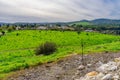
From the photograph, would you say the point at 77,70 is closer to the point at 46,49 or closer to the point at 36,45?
the point at 46,49

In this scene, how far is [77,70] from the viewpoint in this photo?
98.2 ft

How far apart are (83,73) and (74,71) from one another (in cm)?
172

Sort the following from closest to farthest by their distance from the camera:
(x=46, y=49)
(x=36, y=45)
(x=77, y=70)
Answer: (x=77, y=70)
(x=46, y=49)
(x=36, y=45)

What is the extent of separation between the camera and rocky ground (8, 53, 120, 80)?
25234 mm

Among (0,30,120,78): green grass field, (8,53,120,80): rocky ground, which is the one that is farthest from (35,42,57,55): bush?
(8,53,120,80): rocky ground

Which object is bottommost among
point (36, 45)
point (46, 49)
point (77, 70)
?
point (77, 70)

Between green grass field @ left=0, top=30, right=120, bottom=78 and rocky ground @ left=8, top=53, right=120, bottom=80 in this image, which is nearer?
rocky ground @ left=8, top=53, right=120, bottom=80

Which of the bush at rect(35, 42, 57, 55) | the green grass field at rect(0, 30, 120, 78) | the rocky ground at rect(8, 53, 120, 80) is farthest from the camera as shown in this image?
the bush at rect(35, 42, 57, 55)

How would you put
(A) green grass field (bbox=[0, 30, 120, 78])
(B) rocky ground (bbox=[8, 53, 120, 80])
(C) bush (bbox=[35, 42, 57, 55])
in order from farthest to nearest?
1. (C) bush (bbox=[35, 42, 57, 55])
2. (A) green grass field (bbox=[0, 30, 120, 78])
3. (B) rocky ground (bbox=[8, 53, 120, 80])

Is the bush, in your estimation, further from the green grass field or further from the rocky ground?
the rocky ground

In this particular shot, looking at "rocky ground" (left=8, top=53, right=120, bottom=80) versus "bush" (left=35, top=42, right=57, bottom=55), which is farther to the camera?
"bush" (left=35, top=42, right=57, bottom=55)

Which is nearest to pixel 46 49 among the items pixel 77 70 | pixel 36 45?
pixel 36 45

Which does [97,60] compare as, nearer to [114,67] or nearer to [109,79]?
[114,67]

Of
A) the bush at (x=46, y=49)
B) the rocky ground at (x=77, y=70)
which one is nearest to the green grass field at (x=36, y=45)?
the bush at (x=46, y=49)
